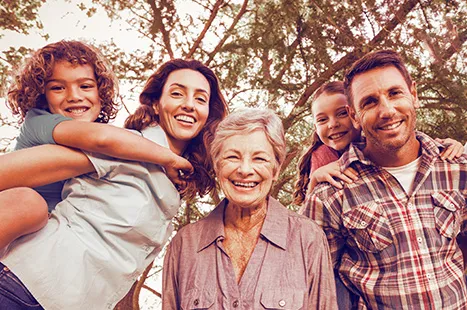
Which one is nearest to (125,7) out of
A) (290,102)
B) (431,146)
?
(290,102)

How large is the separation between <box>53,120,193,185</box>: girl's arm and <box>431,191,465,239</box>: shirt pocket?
1.57 metres

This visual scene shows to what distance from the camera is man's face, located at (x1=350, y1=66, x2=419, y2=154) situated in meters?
2.50

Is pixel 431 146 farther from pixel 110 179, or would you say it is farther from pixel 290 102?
pixel 290 102

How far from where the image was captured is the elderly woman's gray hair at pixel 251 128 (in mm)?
2324

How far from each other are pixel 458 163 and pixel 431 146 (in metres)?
0.18

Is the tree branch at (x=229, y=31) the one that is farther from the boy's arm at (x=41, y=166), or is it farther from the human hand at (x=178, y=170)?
the boy's arm at (x=41, y=166)

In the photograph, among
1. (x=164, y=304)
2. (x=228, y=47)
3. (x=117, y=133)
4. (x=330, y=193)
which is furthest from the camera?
(x=228, y=47)

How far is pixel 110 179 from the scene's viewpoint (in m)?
2.19

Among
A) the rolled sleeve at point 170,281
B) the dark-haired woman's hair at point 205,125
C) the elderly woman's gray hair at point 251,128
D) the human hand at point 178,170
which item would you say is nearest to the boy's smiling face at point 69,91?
the dark-haired woman's hair at point 205,125

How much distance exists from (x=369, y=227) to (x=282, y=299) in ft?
2.32

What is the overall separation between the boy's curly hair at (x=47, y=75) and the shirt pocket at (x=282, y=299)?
4.78 feet

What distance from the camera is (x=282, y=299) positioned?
2.11 m

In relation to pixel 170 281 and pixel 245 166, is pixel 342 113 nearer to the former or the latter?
pixel 245 166

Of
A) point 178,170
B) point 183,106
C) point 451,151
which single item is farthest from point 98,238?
point 451,151
